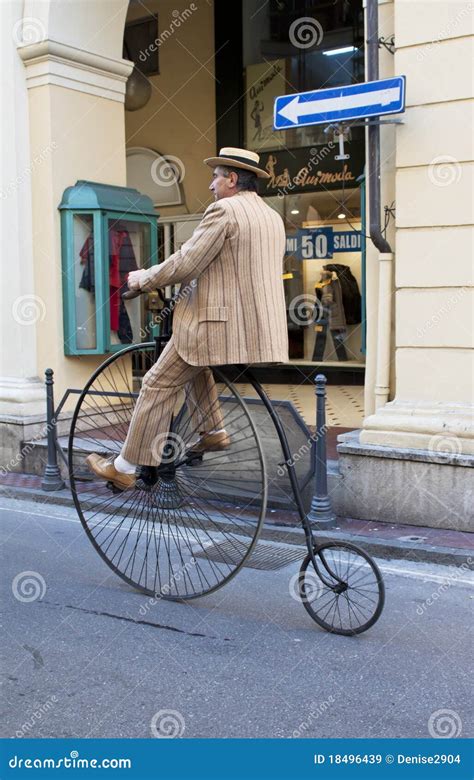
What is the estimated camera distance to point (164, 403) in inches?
183

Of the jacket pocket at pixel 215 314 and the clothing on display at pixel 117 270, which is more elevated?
the clothing on display at pixel 117 270

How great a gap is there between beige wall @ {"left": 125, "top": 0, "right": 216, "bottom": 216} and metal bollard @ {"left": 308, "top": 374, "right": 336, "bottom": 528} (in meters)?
9.08

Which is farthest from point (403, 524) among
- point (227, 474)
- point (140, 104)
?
point (140, 104)

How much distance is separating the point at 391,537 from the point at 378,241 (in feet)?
7.69

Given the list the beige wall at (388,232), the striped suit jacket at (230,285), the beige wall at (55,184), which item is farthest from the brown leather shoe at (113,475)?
the beige wall at (55,184)

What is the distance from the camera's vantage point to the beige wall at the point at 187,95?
48.9 ft

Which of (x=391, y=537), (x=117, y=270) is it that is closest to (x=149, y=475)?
(x=391, y=537)

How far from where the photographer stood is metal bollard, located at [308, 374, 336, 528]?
21.5 ft

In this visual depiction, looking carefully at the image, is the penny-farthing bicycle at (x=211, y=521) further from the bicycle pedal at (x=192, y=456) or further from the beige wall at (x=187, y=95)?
the beige wall at (x=187, y=95)

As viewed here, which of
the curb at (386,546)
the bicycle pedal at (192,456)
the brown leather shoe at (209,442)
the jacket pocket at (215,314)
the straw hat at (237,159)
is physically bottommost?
the curb at (386,546)

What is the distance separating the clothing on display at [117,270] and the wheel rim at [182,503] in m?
2.46

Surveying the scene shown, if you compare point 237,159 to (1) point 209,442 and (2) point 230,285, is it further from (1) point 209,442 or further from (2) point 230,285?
(1) point 209,442

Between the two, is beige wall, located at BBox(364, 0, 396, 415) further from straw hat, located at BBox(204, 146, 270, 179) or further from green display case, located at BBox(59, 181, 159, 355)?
green display case, located at BBox(59, 181, 159, 355)

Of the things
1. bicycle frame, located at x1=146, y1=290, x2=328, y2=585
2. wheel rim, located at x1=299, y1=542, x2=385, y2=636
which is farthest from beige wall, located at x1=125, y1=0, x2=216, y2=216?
wheel rim, located at x1=299, y1=542, x2=385, y2=636
